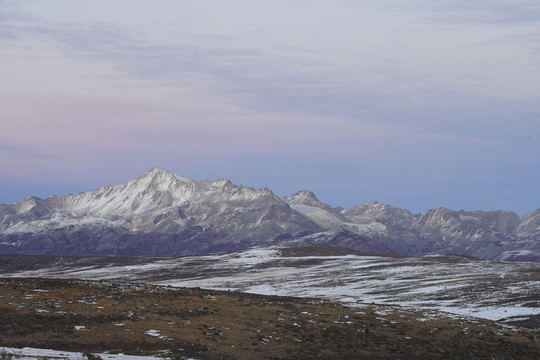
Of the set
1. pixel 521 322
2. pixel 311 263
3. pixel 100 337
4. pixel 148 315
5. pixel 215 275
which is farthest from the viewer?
pixel 311 263

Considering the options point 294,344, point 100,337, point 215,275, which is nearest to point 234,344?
point 294,344

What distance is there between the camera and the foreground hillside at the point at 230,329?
42.3 m

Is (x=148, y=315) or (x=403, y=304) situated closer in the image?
(x=148, y=315)

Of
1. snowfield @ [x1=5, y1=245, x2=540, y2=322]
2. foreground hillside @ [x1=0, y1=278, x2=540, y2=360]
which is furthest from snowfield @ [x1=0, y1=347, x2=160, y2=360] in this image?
snowfield @ [x1=5, y1=245, x2=540, y2=322]

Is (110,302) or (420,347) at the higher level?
(110,302)

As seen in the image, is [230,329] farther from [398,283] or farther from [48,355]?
[398,283]

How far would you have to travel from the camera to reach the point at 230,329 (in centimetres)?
4834

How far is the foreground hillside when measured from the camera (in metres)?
42.3

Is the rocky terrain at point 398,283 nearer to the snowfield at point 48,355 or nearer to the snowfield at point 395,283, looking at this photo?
the snowfield at point 395,283

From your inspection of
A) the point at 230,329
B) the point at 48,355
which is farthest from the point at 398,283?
the point at 48,355

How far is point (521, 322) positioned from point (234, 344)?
34937mm

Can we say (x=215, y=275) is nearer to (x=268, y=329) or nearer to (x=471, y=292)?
(x=471, y=292)

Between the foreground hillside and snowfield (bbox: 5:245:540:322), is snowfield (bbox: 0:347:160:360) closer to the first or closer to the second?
the foreground hillside

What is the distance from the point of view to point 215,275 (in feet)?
568
